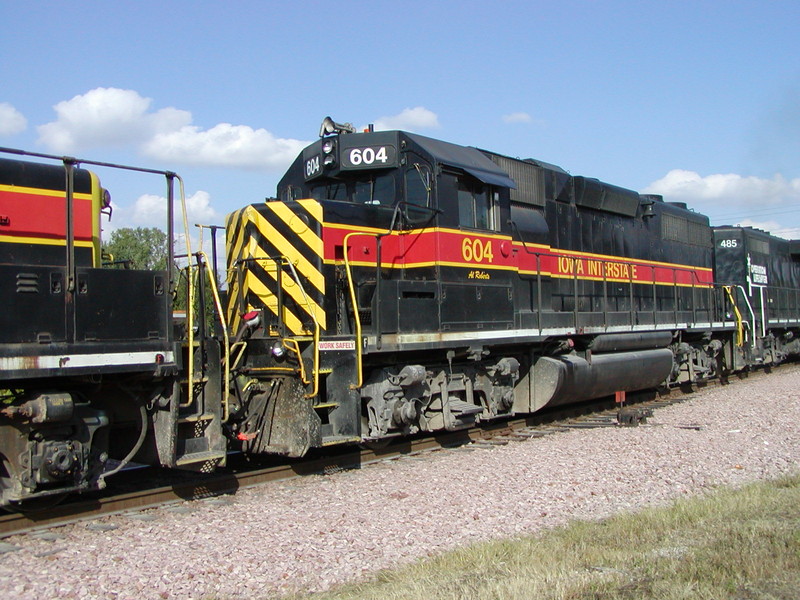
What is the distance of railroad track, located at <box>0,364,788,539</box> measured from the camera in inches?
222

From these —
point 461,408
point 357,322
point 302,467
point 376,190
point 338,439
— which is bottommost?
point 302,467

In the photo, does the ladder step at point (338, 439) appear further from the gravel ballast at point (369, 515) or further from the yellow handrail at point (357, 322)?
the yellow handrail at point (357, 322)

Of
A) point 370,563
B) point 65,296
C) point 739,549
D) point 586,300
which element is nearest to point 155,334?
point 65,296

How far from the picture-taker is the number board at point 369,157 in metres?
8.30

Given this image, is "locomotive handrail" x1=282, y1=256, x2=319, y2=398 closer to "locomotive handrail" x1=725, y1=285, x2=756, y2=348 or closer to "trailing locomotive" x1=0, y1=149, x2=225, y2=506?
"trailing locomotive" x1=0, y1=149, x2=225, y2=506

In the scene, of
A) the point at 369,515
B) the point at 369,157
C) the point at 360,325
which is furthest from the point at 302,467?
the point at 369,157

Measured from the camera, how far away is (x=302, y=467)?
7301 mm

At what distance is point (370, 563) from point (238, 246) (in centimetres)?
449

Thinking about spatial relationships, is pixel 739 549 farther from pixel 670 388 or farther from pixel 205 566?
pixel 670 388

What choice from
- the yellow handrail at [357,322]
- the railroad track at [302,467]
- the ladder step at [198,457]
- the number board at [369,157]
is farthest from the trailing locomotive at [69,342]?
the number board at [369,157]

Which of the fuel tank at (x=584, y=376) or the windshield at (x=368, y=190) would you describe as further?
the fuel tank at (x=584, y=376)

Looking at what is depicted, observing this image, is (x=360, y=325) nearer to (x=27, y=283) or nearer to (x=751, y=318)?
(x=27, y=283)

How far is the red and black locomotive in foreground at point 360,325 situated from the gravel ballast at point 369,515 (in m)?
0.49

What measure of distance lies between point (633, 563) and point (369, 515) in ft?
7.42
